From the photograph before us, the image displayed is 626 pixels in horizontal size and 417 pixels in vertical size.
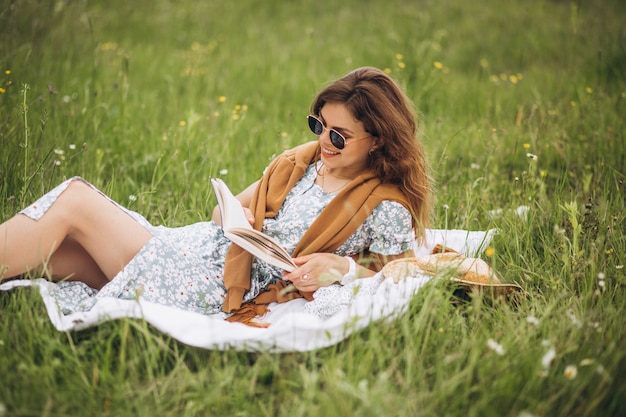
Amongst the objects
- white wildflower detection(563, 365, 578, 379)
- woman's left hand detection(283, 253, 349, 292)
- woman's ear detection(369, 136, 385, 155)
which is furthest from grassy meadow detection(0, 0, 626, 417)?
woman's ear detection(369, 136, 385, 155)

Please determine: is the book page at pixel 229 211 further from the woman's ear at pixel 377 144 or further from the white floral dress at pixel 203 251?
the woman's ear at pixel 377 144

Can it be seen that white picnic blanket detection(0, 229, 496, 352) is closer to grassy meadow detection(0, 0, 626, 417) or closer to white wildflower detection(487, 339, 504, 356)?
grassy meadow detection(0, 0, 626, 417)

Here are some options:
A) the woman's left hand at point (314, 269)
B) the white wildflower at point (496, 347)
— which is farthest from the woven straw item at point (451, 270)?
the white wildflower at point (496, 347)

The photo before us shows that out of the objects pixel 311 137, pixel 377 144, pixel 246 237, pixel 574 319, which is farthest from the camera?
pixel 311 137

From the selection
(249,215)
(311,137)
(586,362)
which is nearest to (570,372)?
(586,362)

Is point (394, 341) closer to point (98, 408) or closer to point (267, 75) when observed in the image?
point (98, 408)

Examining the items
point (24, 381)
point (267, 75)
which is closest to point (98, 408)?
point (24, 381)

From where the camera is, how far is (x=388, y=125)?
2.81 metres

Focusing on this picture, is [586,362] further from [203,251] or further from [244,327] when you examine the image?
[203,251]

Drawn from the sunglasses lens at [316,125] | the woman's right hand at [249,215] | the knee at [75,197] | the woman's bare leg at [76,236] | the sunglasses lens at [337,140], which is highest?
the sunglasses lens at [316,125]

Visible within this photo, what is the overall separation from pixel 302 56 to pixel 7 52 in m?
3.28

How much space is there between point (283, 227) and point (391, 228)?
0.52m

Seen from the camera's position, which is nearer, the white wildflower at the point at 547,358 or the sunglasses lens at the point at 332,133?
the white wildflower at the point at 547,358

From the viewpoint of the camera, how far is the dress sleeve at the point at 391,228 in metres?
2.80
